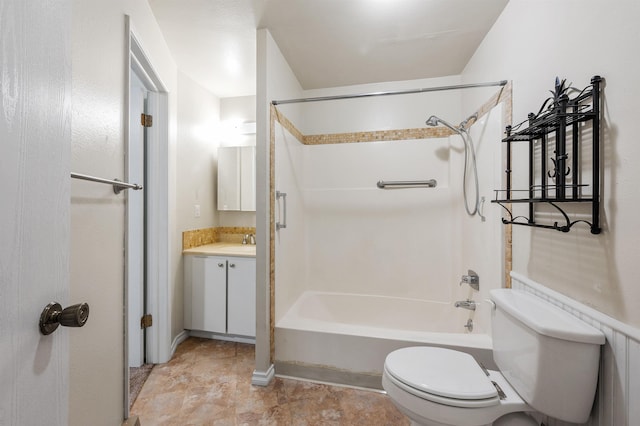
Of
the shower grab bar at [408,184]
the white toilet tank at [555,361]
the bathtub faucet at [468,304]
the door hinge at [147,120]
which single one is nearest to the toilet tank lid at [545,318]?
the white toilet tank at [555,361]

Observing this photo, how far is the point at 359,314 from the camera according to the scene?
263 cm

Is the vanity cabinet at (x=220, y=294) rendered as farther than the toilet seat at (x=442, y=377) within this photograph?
Yes

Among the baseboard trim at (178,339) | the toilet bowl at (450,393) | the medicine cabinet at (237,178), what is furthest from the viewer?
the medicine cabinet at (237,178)

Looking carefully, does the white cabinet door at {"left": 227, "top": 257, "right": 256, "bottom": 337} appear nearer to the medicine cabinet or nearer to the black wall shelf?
the medicine cabinet

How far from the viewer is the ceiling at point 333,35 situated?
67.5 inches

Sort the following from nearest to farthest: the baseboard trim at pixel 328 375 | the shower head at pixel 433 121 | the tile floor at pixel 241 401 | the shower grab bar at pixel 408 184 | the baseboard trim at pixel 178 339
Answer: the tile floor at pixel 241 401, the baseboard trim at pixel 328 375, the shower head at pixel 433 121, the baseboard trim at pixel 178 339, the shower grab bar at pixel 408 184

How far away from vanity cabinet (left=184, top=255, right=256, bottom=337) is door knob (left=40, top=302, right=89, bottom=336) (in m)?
1.83

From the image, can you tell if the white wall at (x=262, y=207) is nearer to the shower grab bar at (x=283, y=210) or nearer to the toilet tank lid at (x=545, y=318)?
the shower grab bar at (x=283, y=210)

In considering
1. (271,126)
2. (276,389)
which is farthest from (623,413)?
(271,126)

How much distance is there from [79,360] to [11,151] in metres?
0.90

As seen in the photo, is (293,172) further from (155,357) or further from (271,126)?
(155,357)

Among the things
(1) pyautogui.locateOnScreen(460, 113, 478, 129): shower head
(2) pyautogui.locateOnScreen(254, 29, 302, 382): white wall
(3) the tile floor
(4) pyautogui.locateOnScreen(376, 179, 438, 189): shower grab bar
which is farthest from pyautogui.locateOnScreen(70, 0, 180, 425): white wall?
(1) pyautogui.locateOnScreen(460, 113, 478, 129): shower head

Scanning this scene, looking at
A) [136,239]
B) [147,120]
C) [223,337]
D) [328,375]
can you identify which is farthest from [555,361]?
[147,120]

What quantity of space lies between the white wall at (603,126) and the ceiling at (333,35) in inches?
19.4
